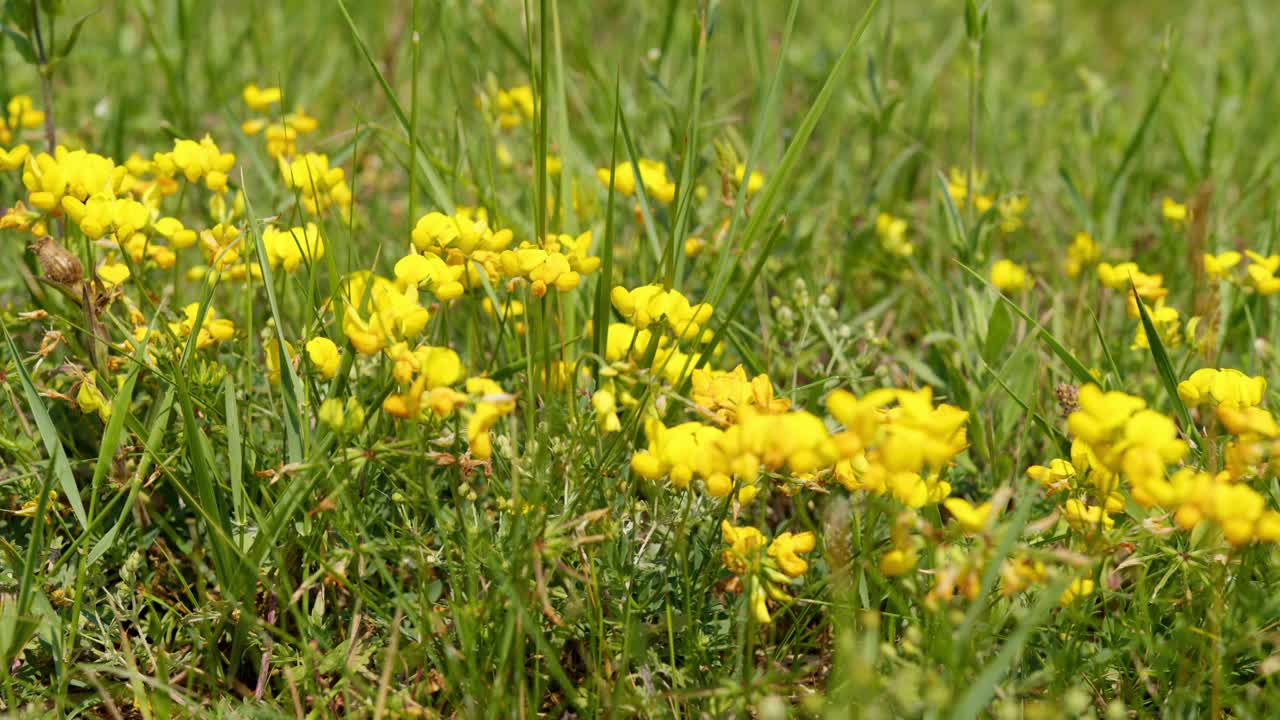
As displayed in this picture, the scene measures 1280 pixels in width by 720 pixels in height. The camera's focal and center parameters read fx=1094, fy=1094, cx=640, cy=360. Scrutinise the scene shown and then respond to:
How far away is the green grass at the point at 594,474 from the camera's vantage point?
1.54m

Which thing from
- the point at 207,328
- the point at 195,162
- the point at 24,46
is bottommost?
the point at 207,328

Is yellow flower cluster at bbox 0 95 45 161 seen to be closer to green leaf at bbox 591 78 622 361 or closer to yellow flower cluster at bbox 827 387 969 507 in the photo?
green leaf at bbox 591 78 622 361

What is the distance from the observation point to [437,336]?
92.0 inches

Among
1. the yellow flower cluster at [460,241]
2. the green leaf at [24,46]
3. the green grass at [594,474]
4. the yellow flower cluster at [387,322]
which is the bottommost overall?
the green grass at [594,474]

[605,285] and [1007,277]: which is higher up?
[605,285]

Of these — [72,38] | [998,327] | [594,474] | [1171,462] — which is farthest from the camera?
[998,327]

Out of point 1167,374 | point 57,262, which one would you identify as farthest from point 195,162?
point 1167,374

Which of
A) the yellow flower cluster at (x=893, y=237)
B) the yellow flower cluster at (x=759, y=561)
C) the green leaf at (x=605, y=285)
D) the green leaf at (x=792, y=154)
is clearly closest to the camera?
the yellow flower cluster at (x=759, y=561)

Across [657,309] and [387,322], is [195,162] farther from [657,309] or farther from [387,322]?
[657,309]

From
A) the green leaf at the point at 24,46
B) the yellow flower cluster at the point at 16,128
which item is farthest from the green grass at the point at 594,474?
the yellow flower cluster at the point at 16,128

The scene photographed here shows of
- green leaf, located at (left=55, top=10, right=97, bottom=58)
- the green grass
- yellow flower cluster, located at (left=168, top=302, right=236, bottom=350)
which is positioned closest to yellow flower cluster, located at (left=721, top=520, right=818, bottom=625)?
the green grass

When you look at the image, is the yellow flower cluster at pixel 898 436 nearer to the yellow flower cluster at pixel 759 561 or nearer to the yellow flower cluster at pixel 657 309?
the yellow flower cluster at pixel 759 561

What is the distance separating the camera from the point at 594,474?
1697mm

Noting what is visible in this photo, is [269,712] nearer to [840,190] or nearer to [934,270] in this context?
[934,270]
